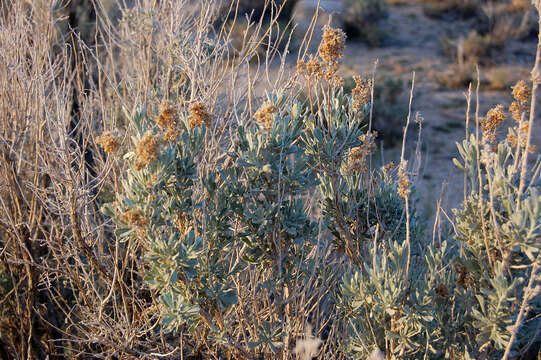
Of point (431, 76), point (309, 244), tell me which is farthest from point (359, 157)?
point (431, 76)

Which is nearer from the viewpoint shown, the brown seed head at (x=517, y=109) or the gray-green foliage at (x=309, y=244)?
the gray-green foliage at (x=309, y=244)

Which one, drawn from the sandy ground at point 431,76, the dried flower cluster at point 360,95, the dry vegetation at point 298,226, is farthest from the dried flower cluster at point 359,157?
the sandy ground at point 431,76

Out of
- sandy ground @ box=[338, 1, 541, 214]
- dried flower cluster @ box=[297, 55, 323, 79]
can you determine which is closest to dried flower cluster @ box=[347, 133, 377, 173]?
dried flower cluster @ box=[297, 55, 323, 79]

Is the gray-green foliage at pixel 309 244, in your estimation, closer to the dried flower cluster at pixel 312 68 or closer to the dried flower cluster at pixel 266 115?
the dried flower cluster at pixel 266 115

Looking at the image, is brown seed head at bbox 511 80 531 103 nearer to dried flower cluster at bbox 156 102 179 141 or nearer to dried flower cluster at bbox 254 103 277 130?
dried flower cluster at bbox 254 103 277 130

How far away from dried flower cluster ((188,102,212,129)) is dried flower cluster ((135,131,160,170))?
0.20 meters

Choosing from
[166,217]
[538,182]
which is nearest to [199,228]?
[166,217]

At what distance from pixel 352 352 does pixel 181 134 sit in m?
1.04

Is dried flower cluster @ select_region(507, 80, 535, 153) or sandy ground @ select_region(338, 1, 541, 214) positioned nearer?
dried flower cluster @ select_region(507, 80, 535, 153)

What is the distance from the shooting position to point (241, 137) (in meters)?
1.82

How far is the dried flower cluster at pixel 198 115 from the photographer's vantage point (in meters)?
1.61

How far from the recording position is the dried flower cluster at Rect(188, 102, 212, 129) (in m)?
1.61

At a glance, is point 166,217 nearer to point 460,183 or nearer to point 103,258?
point 103,258

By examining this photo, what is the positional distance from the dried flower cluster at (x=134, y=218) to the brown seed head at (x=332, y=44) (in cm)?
86
